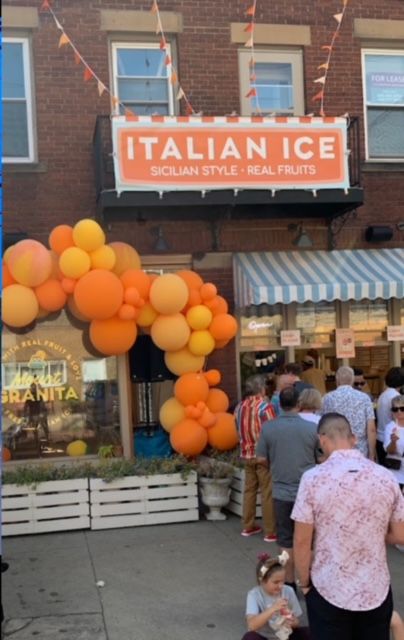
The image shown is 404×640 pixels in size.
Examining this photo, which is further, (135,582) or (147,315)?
(147,315)

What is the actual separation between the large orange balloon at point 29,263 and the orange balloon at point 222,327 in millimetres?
1914

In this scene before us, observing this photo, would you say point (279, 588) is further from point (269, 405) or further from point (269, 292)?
point (269, 292)

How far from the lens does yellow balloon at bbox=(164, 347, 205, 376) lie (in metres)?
7.41

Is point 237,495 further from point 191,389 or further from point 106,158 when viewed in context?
point 106,158

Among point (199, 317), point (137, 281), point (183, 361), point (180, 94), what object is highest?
point (180, 94)

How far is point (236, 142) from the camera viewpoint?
25.2 ft

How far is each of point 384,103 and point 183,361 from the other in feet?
16.6

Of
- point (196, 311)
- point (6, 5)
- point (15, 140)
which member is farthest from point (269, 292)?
point (6, 5)

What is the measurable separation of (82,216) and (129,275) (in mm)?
1851

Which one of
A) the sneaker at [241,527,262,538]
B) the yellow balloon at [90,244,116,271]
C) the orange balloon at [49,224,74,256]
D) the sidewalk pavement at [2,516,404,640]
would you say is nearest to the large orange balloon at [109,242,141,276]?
the yellow balloon at [90,244,116,271]

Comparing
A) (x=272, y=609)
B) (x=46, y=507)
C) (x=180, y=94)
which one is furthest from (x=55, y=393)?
(x=272, y=609)

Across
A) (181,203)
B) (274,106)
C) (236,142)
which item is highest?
(274,106)

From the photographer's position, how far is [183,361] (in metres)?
7.41

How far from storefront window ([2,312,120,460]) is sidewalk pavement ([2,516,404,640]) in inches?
53.4
